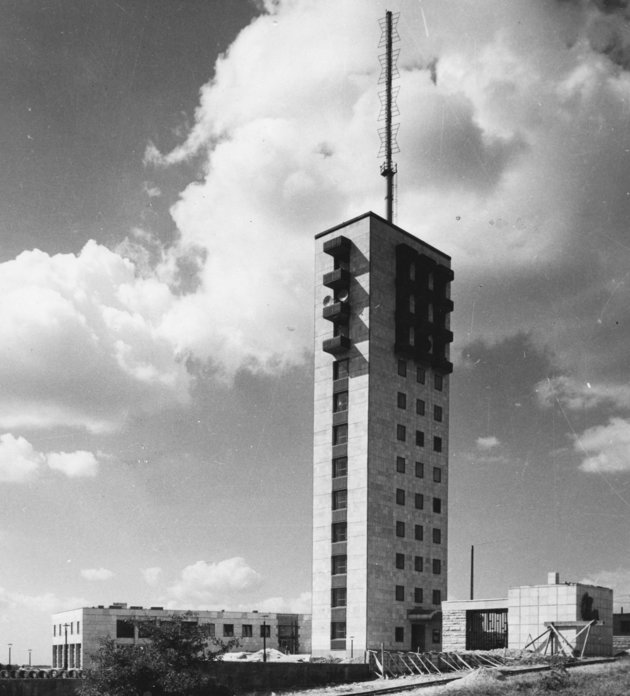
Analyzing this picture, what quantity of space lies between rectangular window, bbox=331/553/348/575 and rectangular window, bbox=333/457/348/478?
27.5 ft

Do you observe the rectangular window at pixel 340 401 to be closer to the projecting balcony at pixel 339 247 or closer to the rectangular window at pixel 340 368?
the rectangular window at pixel 340 368

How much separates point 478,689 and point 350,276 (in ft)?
165

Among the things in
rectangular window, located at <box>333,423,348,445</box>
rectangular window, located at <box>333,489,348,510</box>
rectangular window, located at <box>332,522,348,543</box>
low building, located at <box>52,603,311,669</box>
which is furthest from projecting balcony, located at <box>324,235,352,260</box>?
low building, located at <box>52,603,311,669</box>

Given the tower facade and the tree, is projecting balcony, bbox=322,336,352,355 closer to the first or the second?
the tower facade

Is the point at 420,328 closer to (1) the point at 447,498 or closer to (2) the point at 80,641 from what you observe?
(1) the point at 447,498

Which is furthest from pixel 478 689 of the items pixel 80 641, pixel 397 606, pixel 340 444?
pixel 80 641

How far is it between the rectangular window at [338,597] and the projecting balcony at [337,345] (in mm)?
25029

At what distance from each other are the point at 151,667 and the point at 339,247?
5507cm

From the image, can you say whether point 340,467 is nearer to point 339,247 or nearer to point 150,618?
point 339,247

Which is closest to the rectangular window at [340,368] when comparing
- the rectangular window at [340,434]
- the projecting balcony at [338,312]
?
the projecting balcony at [338,312]

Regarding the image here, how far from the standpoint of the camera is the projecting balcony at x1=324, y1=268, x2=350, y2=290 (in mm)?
96000

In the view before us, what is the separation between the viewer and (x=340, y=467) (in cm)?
9369

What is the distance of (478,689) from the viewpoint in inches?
2265

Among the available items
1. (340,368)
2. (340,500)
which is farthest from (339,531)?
(340,368)
